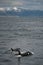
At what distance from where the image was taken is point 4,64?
3159cm

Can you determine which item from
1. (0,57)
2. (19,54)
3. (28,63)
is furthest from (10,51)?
(28,63)

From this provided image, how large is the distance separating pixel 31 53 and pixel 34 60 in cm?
457

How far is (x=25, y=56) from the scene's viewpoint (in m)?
37.3

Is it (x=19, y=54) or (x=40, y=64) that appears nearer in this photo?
(x=40, y=64)

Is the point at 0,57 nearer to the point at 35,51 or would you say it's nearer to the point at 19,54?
the point at 19,54

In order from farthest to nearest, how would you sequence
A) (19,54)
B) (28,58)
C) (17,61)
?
(19,54) → (28,58) → (17,61)

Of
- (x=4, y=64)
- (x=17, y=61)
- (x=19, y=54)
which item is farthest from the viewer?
(x=19, y=54)

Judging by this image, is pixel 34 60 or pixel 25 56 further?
pixel 25 56

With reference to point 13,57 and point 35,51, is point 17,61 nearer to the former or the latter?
point 13,57

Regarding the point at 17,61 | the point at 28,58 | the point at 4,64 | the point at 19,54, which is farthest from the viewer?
the point at 19,54

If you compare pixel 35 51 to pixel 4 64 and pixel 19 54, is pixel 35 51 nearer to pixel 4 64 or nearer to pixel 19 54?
pixel 19 54

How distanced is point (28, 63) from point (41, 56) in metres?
4.68

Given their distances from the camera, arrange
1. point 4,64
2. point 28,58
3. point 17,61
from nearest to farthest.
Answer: point 4,64 < point 17,61 < point 28,58

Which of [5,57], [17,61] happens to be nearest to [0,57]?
[5,57]
